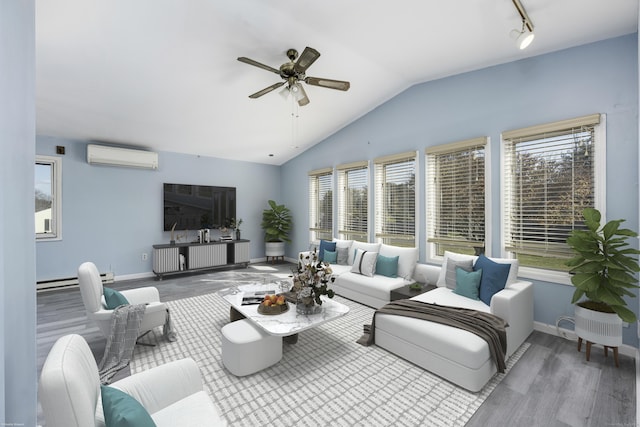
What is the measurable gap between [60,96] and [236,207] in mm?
3677

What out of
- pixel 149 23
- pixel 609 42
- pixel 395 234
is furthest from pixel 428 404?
pixel 149 23

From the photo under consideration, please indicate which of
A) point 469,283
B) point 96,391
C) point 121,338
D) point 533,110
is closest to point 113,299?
point 121,338

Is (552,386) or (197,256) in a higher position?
(197,256)

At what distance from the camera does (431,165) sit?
4.29 meters

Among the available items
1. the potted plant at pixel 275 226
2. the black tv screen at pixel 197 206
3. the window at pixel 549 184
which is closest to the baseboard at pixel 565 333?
the window at pixel 549 184

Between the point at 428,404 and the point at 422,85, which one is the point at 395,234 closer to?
the point at 422,85

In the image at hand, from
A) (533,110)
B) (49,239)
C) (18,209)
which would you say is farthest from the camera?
(49,239)

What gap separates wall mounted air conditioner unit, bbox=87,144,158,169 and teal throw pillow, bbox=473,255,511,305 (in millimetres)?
5891

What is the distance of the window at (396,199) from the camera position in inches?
180

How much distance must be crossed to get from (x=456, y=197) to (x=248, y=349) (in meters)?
3.45

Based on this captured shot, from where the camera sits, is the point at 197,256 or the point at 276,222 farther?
the point at 276,222

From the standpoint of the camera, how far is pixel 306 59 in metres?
2.63

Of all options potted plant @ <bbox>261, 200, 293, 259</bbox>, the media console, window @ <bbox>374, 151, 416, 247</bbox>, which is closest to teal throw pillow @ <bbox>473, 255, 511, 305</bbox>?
window @ <bbox>374, 151, 416, 247</bbox>

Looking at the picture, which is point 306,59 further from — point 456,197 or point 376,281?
point 376,281
